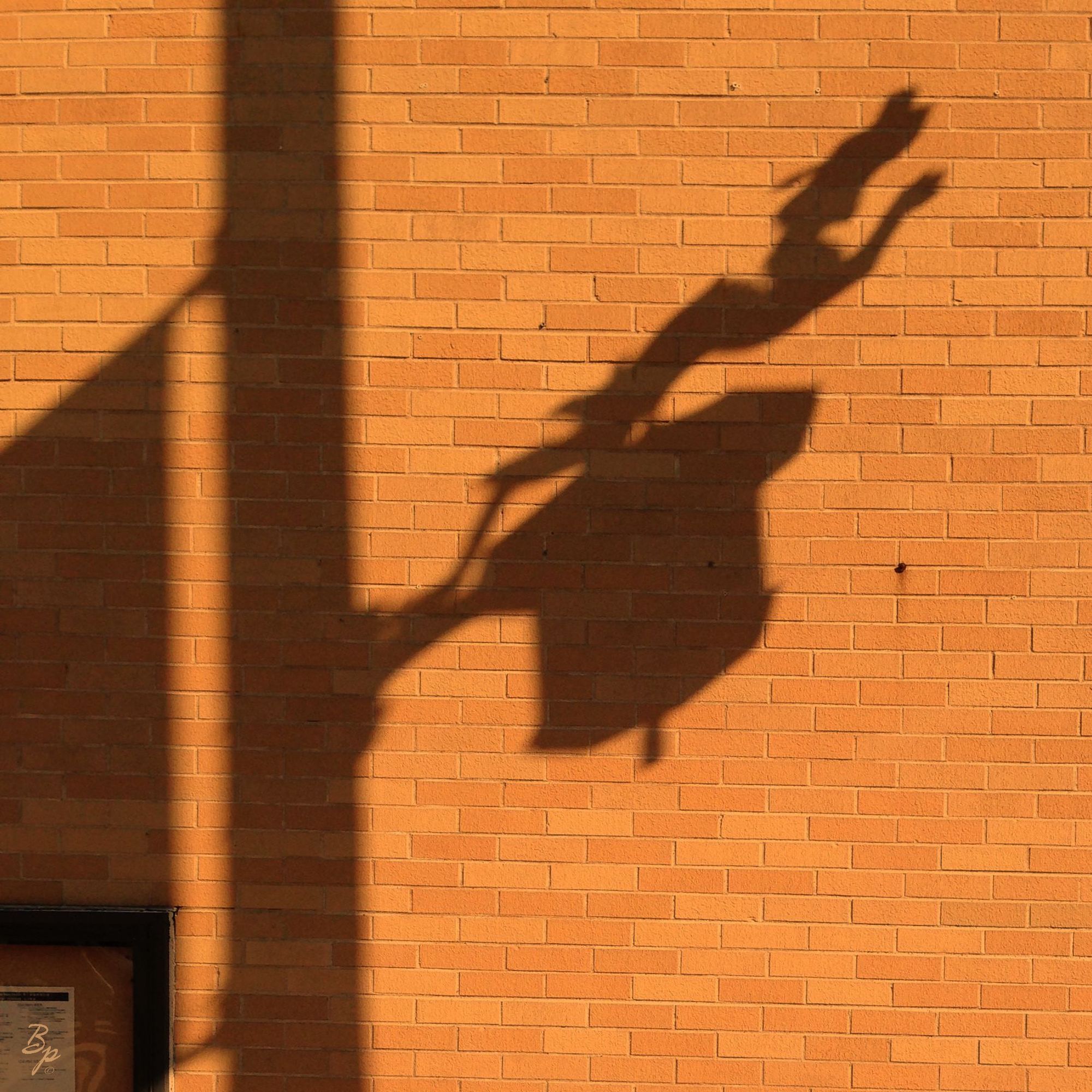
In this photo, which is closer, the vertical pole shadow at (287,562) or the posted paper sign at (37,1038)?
the vertical pole shadow at (287,562)

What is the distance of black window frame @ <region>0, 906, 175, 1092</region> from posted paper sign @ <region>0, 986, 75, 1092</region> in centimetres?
18

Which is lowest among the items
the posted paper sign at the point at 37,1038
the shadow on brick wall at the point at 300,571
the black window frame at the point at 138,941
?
the posted paper sign at the point at 37,1038

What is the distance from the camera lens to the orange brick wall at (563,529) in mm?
2814

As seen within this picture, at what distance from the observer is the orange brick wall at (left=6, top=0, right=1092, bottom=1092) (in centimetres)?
281

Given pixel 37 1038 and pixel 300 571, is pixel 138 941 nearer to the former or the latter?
pixel 37 1038

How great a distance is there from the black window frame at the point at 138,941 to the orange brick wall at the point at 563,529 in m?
0.06

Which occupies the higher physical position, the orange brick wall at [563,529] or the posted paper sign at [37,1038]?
the orange brick wall at [563,529]

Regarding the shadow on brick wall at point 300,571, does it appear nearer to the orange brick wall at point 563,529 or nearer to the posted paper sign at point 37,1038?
the orange brick wall at point 563,529

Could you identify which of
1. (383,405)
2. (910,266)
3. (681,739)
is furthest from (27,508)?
(910,266)

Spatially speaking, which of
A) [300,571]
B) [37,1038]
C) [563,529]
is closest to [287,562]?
[300,571]

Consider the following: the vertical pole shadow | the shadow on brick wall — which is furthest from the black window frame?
the vertical pole shadow

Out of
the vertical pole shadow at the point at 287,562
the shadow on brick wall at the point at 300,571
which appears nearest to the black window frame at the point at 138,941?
the shadow on brick wall at the point at 300,571

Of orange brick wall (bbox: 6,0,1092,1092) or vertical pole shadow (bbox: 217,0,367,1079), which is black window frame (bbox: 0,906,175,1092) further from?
vertical pole shadow (bbox: 217,0,367,1079)

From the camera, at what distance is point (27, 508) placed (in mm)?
2896
